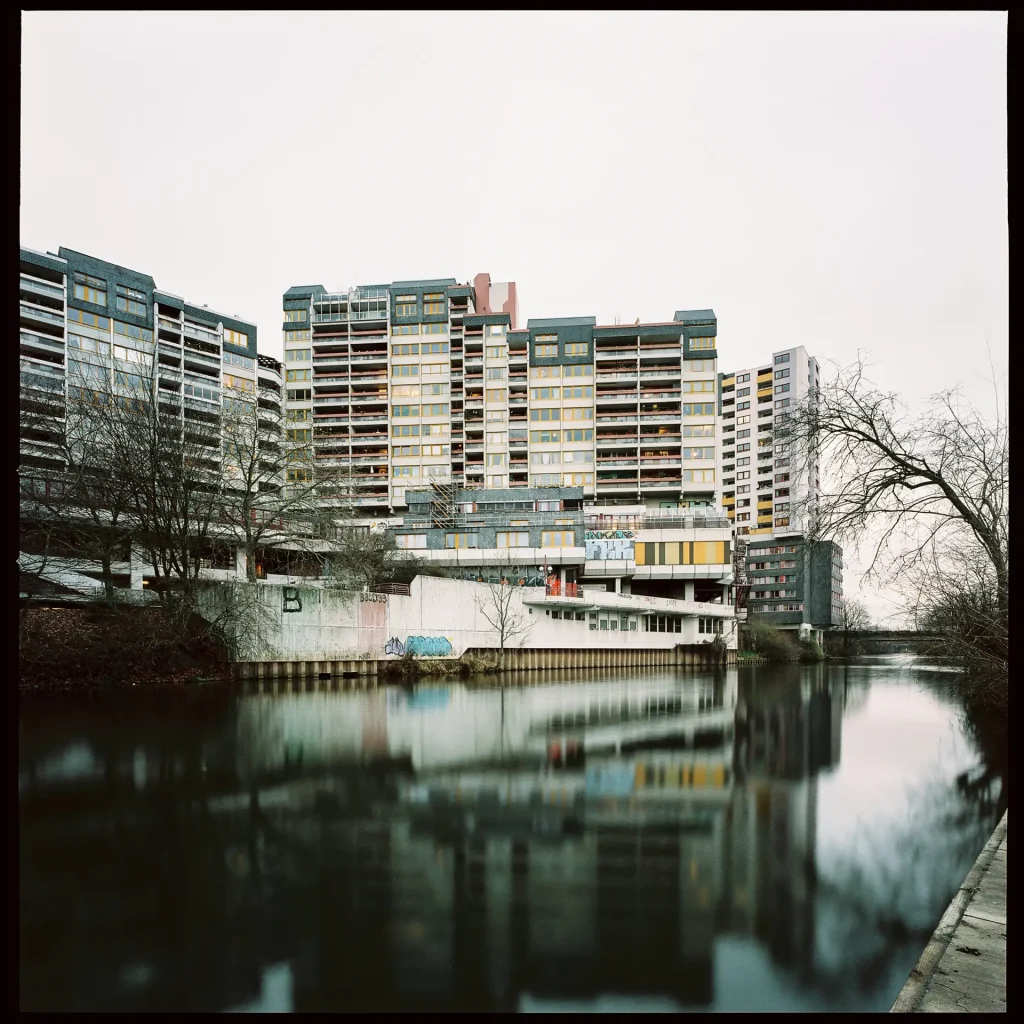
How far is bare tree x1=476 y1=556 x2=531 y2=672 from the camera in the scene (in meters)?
55.2

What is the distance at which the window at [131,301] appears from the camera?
284ft

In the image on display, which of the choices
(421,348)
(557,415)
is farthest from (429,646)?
(421,348)

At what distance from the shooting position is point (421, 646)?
49125mm

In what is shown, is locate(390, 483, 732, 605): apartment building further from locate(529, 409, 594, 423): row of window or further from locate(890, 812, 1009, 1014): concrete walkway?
locate(890, 812, 1009, 1014): concrete walkway

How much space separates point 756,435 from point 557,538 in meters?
72.7

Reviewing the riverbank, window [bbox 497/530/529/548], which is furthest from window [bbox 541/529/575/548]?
the riverbank

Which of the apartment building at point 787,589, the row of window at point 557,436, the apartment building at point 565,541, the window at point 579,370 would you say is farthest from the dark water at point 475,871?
the apartment building at point 787,589

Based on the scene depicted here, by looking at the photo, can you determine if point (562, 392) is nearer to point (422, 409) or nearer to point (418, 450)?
point (422, 409)

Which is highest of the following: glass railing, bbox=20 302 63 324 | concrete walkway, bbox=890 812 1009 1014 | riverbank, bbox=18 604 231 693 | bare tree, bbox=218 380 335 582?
glass railing, bbox=20 302 63 324

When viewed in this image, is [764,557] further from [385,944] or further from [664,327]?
[385,944]

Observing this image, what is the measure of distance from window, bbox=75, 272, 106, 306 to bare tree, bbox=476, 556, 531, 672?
61083 millimetres

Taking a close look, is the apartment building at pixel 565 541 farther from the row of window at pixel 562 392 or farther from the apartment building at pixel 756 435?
the apartment building at pixel 756 435

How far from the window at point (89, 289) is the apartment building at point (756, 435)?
95.2 m

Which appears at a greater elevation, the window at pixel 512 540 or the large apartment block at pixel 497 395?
the large apartment block at pixel 497 395
